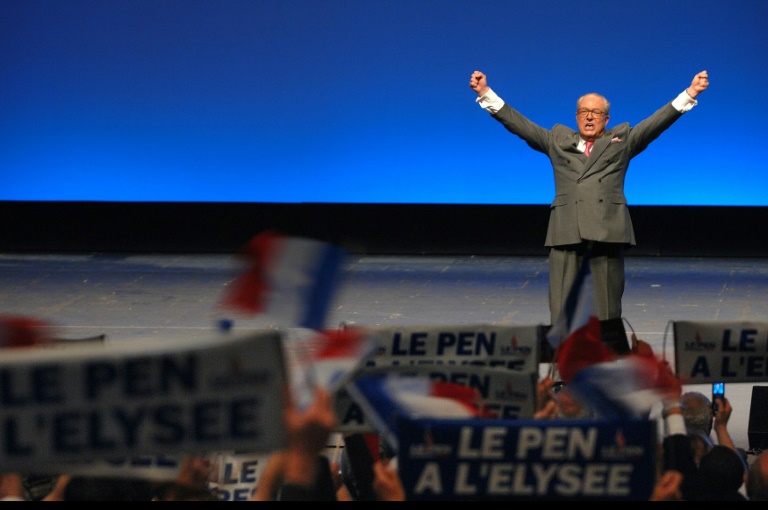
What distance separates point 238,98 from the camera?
11906mm

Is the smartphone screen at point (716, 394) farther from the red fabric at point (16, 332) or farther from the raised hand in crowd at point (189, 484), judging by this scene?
the red fabric at point (16, 332)

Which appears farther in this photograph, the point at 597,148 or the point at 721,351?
the point at 597,148

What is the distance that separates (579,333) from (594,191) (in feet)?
8.09

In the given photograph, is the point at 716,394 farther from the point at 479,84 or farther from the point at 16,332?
the point at 16,332

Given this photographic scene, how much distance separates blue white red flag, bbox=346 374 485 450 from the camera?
2.11 metres

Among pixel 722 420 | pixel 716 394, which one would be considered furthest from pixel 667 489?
pixel 716 394

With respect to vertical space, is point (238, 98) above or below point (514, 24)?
below

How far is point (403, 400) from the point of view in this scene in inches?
84.1

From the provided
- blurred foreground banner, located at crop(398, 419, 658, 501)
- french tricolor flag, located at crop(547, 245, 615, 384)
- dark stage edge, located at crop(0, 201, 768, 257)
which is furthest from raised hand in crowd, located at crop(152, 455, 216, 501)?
dark stage edge, located at crop(0, 201, 768, 257)

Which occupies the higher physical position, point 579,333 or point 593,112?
point 593,112

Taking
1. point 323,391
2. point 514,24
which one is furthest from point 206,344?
point 514,24

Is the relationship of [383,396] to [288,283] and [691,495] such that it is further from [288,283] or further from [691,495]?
[691,495]

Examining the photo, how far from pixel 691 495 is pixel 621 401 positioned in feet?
1.50

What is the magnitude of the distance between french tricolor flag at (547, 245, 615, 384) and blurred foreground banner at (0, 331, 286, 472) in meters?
0.78
